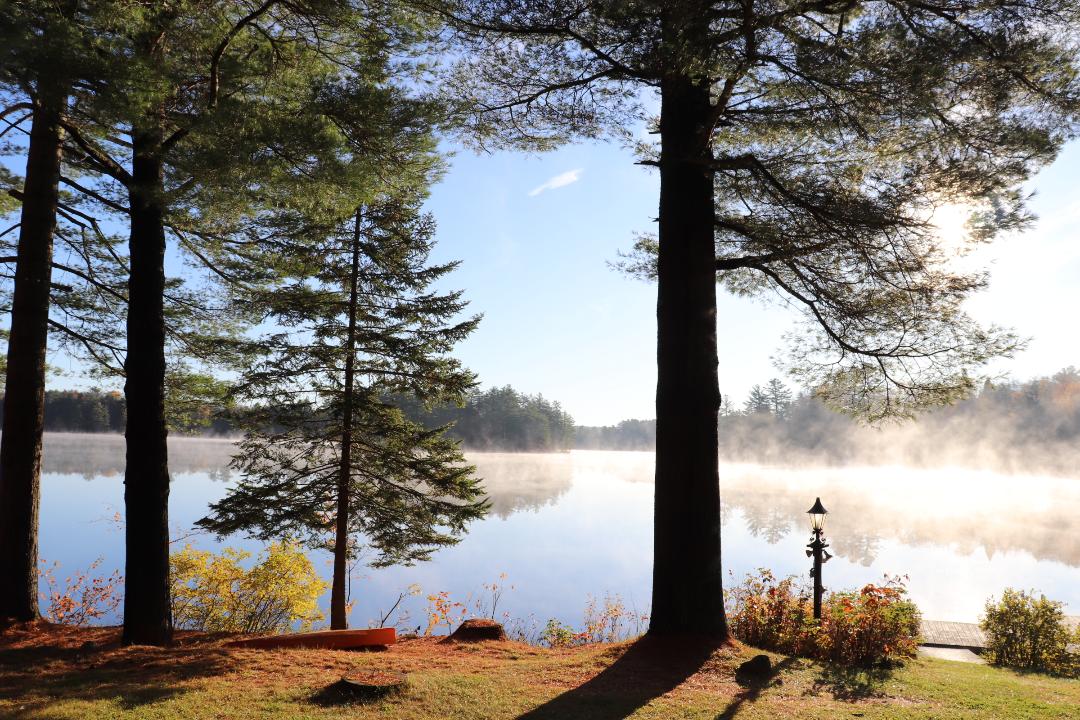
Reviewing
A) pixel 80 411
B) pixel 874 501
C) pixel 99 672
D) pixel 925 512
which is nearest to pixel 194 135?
pixel 99 672

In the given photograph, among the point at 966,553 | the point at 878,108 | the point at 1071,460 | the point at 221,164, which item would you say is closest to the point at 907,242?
the point at 878,108

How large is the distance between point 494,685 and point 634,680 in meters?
1.08

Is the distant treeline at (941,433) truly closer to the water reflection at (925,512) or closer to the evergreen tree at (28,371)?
the water reflection at (925,512)

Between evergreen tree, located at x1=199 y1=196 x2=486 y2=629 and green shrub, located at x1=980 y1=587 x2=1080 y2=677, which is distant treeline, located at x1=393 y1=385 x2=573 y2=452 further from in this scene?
green shrub, located at x1=980 y1=587 x2=1080 y2=677

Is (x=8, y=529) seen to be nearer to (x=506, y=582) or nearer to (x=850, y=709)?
(x=850, y=709)

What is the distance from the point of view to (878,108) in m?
5.21

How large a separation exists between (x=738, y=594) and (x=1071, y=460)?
60.7m

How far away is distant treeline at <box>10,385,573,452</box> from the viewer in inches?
2178

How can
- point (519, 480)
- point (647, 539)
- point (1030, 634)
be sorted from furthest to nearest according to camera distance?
point (519, 480) → point (647, 539) → point (1030, 634)

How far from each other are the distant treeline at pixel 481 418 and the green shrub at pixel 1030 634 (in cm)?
3662

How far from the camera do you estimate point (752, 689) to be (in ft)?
15.9

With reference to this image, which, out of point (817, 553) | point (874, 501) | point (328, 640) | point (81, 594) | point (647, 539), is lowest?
point (647, 539)

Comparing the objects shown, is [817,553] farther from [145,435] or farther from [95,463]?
[95,463]

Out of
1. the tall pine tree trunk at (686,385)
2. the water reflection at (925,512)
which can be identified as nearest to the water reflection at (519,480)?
the water reflection at (925,512)
